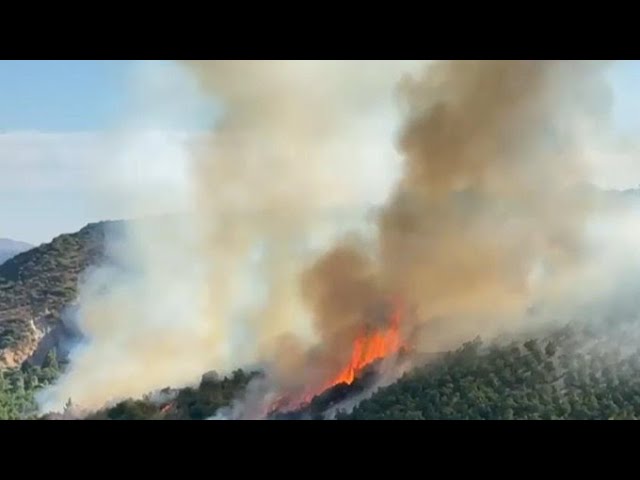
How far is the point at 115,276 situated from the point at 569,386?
6.80 feet

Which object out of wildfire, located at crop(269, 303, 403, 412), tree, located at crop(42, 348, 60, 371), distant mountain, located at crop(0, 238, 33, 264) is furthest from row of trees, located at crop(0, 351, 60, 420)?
wildfire, located at crop(269, 303, 403, 412)

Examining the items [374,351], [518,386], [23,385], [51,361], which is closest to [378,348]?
[374,351]

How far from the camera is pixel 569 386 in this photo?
320 cm

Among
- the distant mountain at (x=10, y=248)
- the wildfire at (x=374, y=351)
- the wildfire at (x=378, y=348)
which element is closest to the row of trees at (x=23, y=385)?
the distant mountain at (x=10, y=248)

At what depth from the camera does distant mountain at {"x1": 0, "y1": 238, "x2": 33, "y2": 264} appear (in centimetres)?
329

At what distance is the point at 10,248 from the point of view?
3.31 meters

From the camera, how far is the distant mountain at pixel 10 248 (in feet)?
10.8

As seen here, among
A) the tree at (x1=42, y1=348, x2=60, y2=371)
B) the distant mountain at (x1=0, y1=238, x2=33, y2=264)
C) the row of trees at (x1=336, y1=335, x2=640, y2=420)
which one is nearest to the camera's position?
the row of trees at (x1=336, y1=335, x2=640, y2=420)

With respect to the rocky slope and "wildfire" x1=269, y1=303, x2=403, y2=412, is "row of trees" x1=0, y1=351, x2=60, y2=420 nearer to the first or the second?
the rocky slope

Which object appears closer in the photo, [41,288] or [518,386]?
[518,386]

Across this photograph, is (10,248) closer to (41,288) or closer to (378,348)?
(41,288)

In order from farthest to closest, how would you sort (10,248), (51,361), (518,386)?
(51,361) → (10,248) → (518,386)

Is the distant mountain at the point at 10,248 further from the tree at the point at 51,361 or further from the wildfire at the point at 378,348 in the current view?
the wildfire at the point at 378,348
